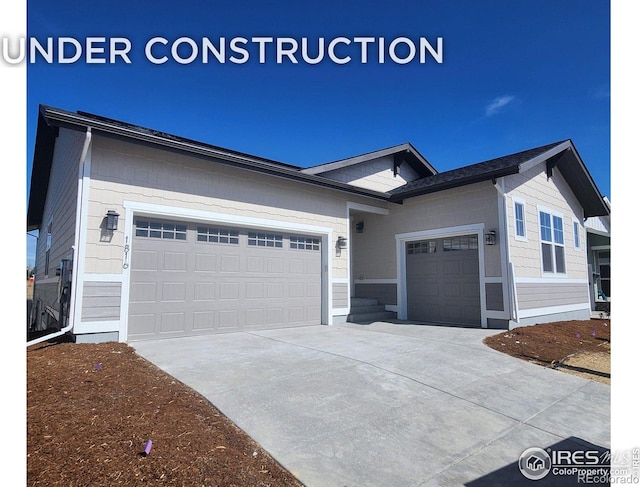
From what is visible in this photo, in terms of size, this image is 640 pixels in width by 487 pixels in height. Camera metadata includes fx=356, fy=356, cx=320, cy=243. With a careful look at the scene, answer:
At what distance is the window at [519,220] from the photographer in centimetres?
893

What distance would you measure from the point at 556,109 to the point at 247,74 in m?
7.01

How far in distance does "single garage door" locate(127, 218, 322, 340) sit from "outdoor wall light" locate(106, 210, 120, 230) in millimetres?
460

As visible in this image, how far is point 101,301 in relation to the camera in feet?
19.9

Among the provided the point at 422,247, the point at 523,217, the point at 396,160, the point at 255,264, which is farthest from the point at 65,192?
the point at 523,217

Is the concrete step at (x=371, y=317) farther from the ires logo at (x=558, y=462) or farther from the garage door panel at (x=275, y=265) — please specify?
the ires logo at (x=558, y=462)

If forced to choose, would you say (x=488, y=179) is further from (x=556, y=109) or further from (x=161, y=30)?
(x=161, y=30)

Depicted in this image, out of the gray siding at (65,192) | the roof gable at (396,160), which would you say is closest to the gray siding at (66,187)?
the gray siding at (65,192)

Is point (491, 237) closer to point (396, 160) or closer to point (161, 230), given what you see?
point (396, 160)

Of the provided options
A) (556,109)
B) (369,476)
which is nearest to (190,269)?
(369,476)

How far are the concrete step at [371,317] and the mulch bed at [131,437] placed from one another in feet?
20.5

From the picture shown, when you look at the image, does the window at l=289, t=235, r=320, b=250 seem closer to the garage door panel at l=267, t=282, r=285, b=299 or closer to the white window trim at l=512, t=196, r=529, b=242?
the garage door panel at l=267, t=282, r=285, b=299

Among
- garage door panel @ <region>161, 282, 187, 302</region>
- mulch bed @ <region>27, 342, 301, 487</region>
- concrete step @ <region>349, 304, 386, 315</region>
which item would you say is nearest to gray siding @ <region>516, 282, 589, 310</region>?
concrete step @ <region>349, 304, 386, 315</region>

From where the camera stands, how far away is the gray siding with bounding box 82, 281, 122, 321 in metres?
5.94

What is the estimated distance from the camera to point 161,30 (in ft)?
16.9
